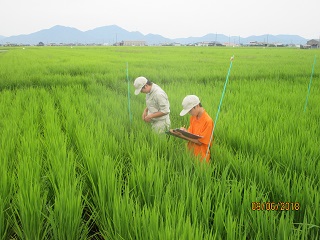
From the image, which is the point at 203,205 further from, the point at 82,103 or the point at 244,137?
the point at 82,103

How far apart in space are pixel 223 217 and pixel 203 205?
0.40 feet

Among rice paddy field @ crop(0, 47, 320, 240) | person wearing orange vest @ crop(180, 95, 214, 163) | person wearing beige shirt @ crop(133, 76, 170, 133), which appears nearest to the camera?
rice paddy field @ crop(0, 47, 320, 240)

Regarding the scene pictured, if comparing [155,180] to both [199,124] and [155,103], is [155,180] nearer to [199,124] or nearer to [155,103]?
[199,124]

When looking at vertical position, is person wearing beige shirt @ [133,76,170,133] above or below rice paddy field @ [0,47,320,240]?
above

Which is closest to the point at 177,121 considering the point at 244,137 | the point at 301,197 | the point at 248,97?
the point at 244,137

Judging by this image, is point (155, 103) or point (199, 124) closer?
point (199, 124)
